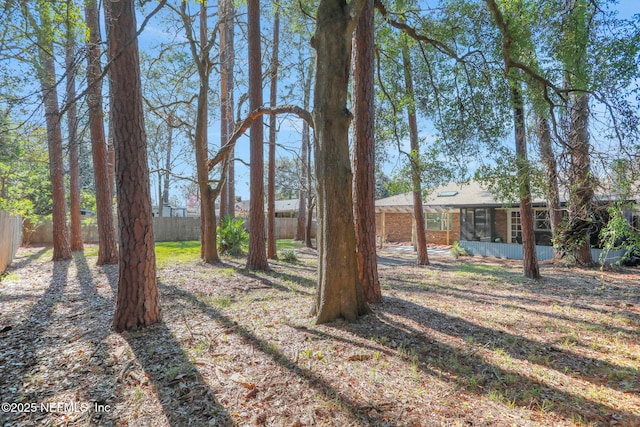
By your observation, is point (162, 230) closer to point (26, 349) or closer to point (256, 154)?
point (256, 154)

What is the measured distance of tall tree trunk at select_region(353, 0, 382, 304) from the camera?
199 inches

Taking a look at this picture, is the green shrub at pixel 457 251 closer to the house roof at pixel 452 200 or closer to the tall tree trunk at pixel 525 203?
the house roof at pixel 452 200

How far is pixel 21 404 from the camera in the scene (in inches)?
95.0

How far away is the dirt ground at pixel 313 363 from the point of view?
2.34m

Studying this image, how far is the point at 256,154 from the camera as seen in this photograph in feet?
29.0

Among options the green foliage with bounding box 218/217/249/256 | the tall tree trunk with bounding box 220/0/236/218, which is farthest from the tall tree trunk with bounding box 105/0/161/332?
the green foliage with bounding box 218/217/249/256

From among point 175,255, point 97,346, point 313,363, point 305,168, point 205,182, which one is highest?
point 305,168

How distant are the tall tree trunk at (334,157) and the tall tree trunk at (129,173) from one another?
2.07 m

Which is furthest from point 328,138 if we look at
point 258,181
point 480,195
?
point 480,195

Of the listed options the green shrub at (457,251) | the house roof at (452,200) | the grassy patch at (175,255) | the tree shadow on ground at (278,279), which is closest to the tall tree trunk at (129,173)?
the tree shadow on ground at (278,279)

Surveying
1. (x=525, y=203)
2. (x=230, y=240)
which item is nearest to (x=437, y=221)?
(x=525, y=203)

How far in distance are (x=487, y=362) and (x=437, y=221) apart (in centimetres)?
1705

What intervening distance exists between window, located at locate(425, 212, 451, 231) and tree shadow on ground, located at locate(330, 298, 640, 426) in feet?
49.3

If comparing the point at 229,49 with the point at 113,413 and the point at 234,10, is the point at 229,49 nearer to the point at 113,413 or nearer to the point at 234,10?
the point at 234,10
